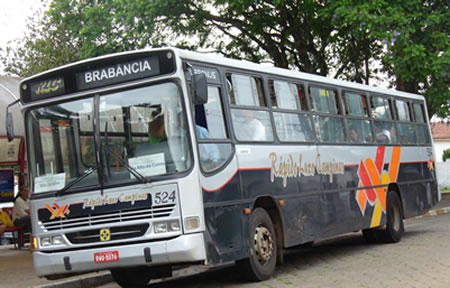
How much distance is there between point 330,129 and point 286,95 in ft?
5.20

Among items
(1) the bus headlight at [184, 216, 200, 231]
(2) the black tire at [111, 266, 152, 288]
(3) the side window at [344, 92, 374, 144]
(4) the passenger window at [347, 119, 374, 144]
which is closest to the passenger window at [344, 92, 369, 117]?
(3) the side window at [344, 92, 374, 144]

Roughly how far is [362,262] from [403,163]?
174 inches

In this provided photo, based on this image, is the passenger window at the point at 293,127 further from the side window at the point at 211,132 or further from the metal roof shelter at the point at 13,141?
the metal roof shelter at the point at 13,141

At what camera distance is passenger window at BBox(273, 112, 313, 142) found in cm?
1110

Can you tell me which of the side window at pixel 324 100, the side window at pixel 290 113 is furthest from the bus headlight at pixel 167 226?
the side window at pixel 324 100

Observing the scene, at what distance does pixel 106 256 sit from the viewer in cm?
884

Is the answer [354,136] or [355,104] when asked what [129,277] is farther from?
[355,104]

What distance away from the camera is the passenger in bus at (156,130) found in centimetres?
880

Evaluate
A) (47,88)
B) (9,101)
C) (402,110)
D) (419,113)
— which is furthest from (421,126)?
(47,88)

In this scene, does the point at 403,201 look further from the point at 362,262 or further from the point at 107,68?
the point at 107,68

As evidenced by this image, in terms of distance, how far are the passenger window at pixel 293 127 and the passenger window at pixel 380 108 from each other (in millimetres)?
3231

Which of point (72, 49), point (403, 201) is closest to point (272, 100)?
point (403, 201)

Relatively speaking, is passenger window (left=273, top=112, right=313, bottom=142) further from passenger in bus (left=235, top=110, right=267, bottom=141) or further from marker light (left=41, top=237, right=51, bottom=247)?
marker light (left=41, top=237, right=51, bottom=247)

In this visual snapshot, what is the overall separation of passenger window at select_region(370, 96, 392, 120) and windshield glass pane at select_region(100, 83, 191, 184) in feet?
22.6
